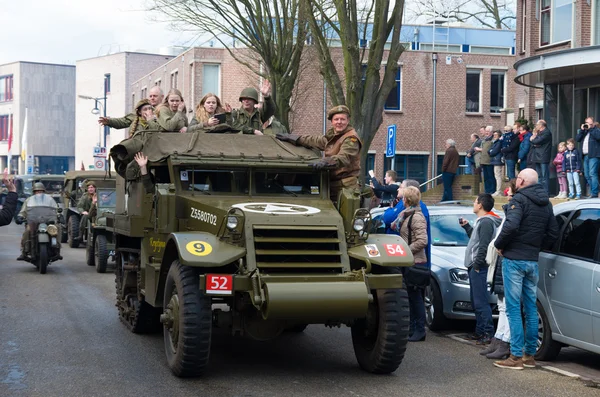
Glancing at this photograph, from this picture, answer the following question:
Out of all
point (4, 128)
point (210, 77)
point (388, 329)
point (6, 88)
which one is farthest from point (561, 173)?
point (6, 88)

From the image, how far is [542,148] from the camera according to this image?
21266mm

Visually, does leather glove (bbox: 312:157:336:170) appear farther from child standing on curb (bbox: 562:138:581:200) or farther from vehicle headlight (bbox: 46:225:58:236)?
child standing on curb (bbox: 562:138:581:200)

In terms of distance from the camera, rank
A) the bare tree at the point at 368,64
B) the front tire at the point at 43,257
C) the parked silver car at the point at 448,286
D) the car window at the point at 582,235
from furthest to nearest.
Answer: the bare tree at the point at 368,64, the front tire at the point at 43,257, the parked silver car at the point at 448,286, the car window at the point at 582,235

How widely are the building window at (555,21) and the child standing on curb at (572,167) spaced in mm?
8231

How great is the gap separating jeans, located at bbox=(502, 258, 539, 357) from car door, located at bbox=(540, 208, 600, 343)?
247 millimetres

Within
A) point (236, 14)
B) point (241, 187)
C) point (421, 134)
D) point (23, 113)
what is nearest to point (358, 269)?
point (241, 187)

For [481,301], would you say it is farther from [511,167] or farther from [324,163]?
[511,167]

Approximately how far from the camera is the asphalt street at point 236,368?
8.16m

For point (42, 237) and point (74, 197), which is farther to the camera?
point (74, 197)

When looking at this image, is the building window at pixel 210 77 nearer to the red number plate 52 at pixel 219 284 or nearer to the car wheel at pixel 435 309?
the car wheel at pixel 435 309

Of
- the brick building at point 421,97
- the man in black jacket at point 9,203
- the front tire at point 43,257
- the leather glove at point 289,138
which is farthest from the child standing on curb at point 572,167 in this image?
the brick building at point 421,97

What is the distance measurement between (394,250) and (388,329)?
0.75 meters

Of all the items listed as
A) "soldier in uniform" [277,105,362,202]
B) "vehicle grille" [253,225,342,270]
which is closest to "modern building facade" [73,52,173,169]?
"soldier in uniform" [277,105,362,202]

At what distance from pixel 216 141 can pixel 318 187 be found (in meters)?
1.26
